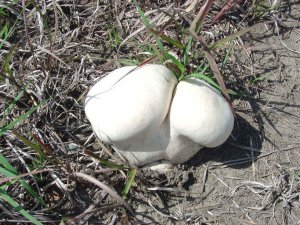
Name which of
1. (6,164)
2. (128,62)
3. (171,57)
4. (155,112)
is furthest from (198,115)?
(6,164)

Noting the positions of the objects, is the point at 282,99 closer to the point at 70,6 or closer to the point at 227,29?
the point at 227,29

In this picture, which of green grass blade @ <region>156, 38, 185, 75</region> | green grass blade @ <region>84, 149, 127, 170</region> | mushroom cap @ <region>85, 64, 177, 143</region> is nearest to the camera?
mushroom cap @ <region>85, 64, 177, 143</region>

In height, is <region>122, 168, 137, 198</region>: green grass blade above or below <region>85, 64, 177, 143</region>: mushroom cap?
below

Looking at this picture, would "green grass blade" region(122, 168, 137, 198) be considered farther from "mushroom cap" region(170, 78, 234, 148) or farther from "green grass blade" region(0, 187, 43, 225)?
"green grass blade" region(0, 187, 43, 225)

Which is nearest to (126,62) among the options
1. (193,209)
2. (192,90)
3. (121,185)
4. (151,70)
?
(151,70)

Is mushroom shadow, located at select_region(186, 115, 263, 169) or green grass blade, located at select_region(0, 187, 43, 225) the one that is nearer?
green grass blade, located at select_region(0, 187, 43, 225)

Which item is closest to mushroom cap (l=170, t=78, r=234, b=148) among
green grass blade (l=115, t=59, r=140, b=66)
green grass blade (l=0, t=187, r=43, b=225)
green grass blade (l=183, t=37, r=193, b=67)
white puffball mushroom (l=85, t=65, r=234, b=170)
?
white puffball mushroom (l=85, t=65, r=234, b=170)

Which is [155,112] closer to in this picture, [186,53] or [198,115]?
[198,115]
